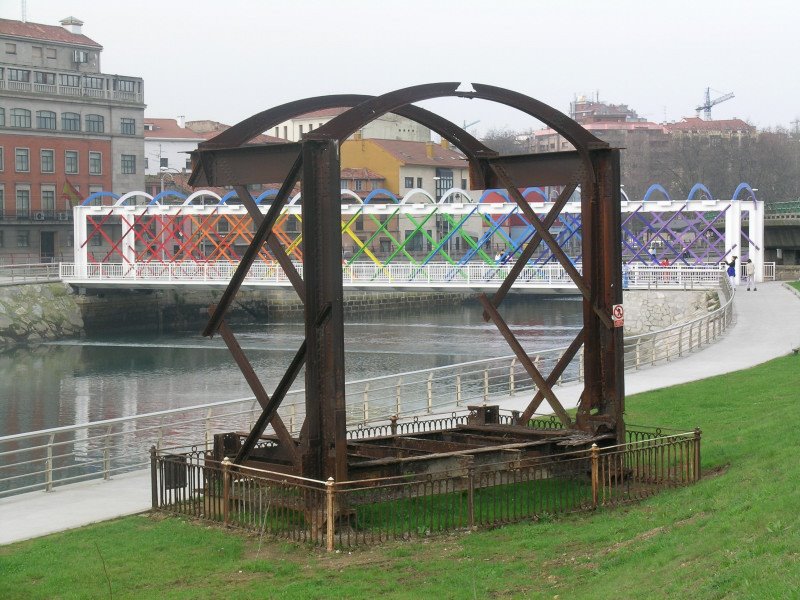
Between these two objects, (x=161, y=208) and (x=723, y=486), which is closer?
(x=723, y=486)

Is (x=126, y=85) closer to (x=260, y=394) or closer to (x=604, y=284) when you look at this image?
(x=604, y=284)

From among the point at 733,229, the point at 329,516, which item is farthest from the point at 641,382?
the point at 733,229

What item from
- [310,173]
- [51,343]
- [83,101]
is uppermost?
[83,101]

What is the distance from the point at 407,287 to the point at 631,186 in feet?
299

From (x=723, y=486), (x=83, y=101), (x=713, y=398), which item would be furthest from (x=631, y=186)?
(x=723, y=486)

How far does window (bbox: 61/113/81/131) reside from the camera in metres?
84.8

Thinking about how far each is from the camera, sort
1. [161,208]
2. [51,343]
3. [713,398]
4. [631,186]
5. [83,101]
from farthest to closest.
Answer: [631,186] < [83,101] < [161,208] < [51,343] < [713,398]

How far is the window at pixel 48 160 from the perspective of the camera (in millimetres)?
83312

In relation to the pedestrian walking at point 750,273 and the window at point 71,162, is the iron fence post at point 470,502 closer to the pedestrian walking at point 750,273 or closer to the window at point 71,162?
the pedestrian walking at point 750,273

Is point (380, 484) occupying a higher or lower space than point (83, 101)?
lower

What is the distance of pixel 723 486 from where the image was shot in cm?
1351

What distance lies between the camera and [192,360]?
2093 inches

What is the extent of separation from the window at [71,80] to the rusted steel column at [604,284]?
75045 millimetres

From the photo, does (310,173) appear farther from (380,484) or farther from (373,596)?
(373,596)
